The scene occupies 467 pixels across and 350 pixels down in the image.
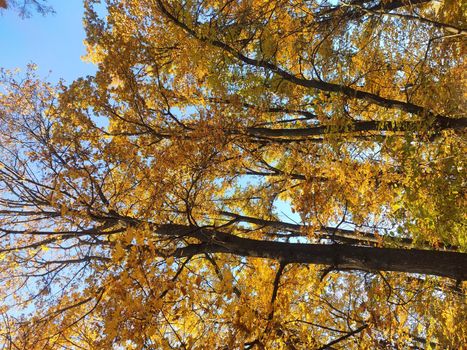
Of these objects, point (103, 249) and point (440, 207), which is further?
point (103, 249)

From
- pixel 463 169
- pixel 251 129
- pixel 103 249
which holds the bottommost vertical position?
pixel 103 249

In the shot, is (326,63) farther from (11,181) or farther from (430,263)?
(11,181)

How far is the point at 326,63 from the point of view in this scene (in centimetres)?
563

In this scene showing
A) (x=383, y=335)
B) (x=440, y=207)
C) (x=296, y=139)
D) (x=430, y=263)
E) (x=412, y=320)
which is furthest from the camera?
(x=296, y=139)

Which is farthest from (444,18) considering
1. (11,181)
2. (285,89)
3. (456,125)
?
(11,181)

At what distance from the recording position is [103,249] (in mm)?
5406

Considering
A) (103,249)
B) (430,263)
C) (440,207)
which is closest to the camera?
→ (430,263)

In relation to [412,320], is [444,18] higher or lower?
higher

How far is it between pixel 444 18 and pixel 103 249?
225 inches

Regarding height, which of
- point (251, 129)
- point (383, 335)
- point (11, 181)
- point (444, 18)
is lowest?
point (383, 335)

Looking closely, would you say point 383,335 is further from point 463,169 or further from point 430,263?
point 463,169

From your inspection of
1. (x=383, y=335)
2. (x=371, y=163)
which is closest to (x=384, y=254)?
(x=383, y=335)

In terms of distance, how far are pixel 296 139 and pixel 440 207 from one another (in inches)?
131

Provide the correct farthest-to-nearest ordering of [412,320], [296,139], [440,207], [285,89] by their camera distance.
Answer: [296,139] < [412,320] < [285,89] < [440,207]
